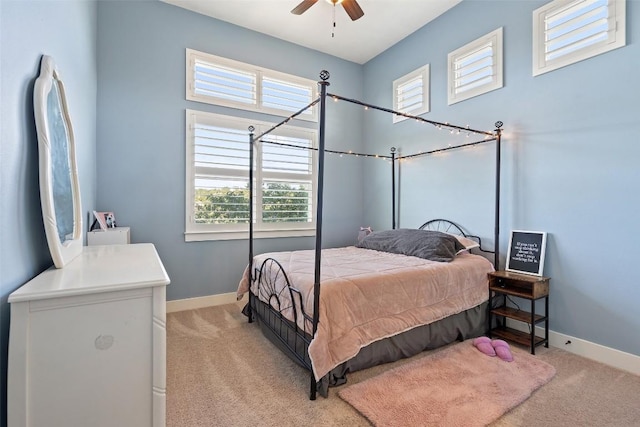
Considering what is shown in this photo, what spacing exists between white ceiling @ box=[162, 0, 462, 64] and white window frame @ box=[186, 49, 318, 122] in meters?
0.48

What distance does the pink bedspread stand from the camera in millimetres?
1941

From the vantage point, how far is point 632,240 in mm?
2205

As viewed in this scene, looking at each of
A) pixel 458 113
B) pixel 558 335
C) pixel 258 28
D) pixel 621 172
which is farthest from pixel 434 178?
pixel 258 28

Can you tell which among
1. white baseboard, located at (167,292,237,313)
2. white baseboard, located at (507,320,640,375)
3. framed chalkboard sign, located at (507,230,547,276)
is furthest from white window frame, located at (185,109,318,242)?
white baseboard, located at (507,320,640,375)

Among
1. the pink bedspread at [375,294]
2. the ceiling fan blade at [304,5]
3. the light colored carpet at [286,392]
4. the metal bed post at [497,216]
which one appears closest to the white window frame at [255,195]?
the pink bedspread at [375,294]

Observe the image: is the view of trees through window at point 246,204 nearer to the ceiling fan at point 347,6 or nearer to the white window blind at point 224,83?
the white window blind at point 224,83

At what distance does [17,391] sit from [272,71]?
12.8ft

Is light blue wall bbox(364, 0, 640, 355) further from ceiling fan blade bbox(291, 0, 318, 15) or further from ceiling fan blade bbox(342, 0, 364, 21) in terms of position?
ceiling fan blade bbox(291, 0, 318, 15)

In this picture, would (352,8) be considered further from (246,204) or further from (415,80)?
(246,204)

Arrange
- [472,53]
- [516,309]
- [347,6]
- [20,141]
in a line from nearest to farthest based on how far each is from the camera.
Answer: [20,141] < [347,6] < [516,309] < [472,53]

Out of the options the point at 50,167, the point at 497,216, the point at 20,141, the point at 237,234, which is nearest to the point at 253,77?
the point at 237,234

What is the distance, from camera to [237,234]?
12.5 ft

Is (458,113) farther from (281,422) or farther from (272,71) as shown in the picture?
(281,422)

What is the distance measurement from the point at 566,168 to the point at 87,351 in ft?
11.1
